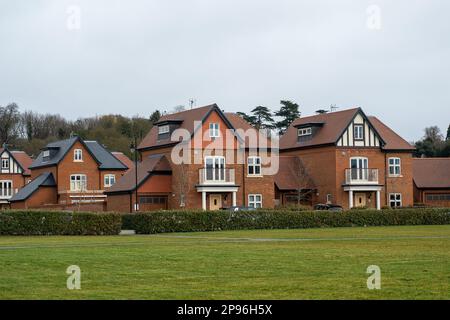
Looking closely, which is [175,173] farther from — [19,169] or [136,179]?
[19,169]

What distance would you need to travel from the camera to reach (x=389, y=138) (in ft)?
237

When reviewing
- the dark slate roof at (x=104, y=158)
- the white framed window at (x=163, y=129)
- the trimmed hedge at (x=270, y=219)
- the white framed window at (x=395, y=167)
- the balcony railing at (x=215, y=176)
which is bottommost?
the trimmed hedge at (x=270, y=219)

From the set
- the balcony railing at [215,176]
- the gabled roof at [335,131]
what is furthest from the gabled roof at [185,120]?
the gabled roof at [335,131]

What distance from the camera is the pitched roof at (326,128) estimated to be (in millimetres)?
68625

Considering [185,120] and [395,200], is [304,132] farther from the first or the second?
[185,120]

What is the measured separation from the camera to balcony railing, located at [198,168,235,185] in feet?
209

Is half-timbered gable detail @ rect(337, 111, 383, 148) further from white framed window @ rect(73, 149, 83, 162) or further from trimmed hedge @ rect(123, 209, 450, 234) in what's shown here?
white framed window @ rect(73, 149, 83, 162)

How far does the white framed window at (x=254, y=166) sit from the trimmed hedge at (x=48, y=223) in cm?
2370

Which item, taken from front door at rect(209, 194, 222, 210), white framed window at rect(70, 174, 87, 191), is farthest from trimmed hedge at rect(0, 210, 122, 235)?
white framed window at rect(70, 174, 87, 191)

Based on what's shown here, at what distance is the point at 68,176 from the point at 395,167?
1157 inches

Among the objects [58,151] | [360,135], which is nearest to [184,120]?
[360,135]

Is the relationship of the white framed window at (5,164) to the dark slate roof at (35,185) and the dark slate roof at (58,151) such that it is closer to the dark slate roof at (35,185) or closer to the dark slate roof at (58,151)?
the dark slate roof at (58,151)

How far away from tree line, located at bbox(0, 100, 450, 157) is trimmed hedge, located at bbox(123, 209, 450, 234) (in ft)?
136

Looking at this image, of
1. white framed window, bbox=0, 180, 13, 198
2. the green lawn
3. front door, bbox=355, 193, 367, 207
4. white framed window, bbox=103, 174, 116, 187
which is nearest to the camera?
the green lawn
